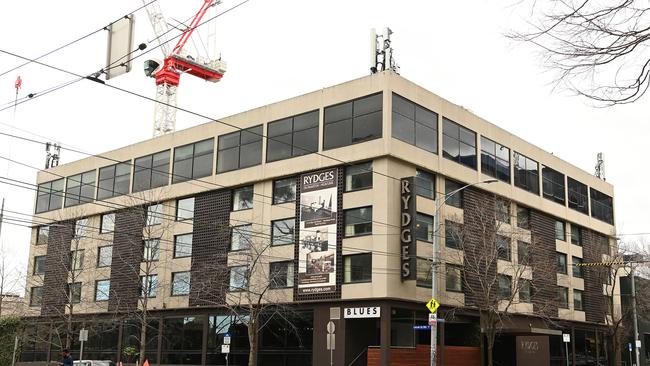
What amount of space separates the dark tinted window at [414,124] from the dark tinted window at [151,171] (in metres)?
19.1

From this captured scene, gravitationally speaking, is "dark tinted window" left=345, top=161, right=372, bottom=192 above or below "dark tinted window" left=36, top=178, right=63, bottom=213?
below

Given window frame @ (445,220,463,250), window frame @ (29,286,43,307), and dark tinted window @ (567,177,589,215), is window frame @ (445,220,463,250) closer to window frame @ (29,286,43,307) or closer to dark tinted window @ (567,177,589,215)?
dark tinted window @ (567,177,589,215)

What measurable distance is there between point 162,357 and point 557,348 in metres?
28.4

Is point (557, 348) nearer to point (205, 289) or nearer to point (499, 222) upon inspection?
point (499, 222)

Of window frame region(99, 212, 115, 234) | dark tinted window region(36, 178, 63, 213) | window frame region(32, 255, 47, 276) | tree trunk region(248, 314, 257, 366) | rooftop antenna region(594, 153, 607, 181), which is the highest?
rooftop antenna region(594, 153, 607, 181)

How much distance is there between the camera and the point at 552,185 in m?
54.5

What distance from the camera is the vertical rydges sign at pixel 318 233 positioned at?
1540 inches

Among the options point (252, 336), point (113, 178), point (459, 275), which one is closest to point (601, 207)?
point (459, 275)

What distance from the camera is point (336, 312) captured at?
1500 inches

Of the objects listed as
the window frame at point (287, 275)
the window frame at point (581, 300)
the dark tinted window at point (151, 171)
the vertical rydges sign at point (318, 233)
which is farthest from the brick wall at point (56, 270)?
the window frame at point (581, 300)

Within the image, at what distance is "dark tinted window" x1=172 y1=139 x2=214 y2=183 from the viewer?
1876 inches

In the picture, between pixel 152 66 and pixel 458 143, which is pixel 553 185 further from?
pixel 152 66

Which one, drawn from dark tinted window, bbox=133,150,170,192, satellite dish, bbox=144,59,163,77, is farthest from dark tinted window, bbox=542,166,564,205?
satellite dish, bbox=144,59,163,77

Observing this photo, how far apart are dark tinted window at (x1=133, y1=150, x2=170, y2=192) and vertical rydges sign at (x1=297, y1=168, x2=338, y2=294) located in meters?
13.8
